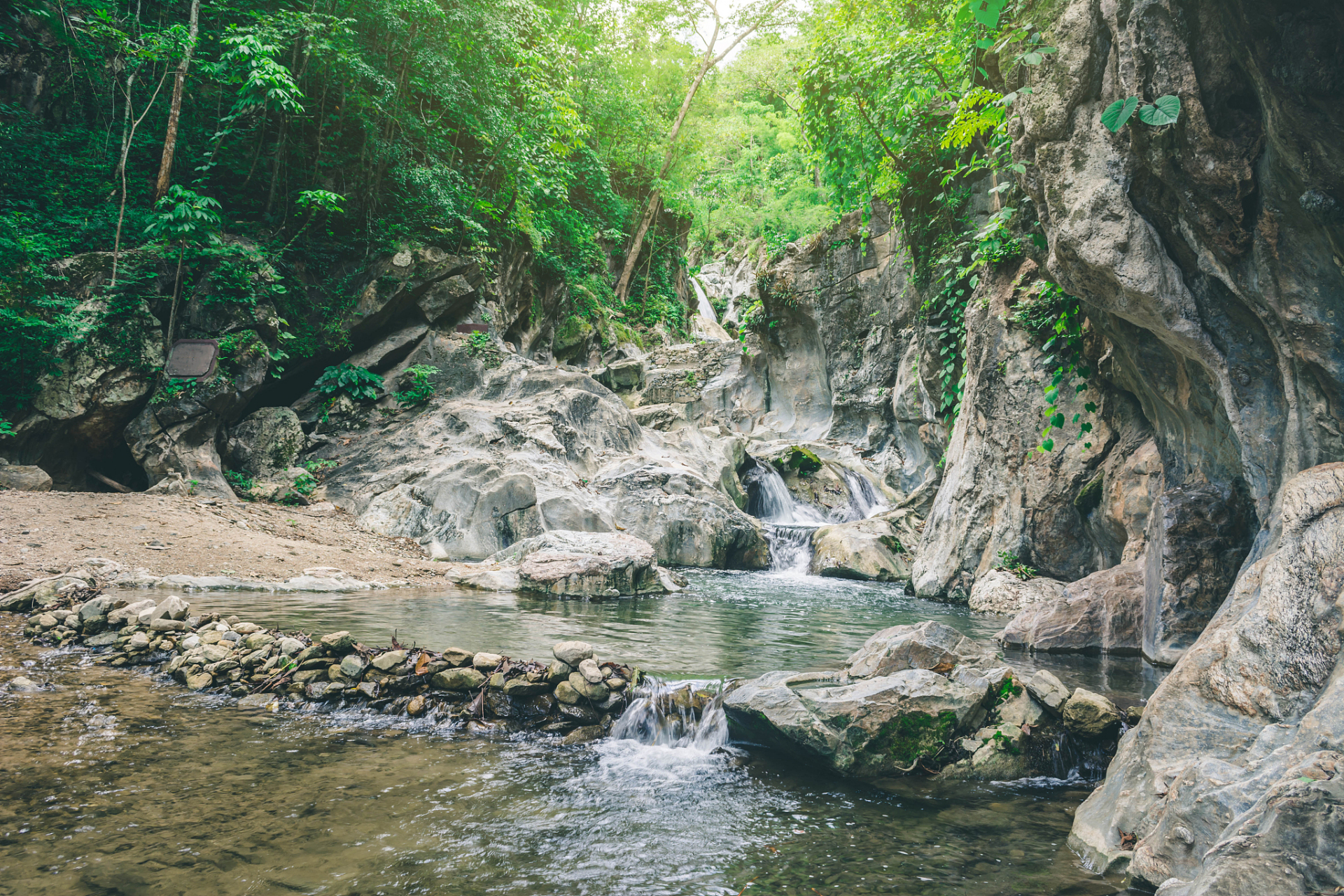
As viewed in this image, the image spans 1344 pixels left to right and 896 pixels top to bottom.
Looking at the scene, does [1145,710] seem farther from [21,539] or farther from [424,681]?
[21,539]

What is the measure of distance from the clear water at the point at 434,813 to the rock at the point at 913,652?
1.13 meters

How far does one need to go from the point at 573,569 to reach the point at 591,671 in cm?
481

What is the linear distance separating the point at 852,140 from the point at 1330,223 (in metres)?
11.4

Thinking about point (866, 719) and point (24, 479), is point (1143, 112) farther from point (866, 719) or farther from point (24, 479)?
point (24, 479)

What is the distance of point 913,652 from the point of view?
16.9 ft

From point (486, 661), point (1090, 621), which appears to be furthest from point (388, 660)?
point (1090, 621)

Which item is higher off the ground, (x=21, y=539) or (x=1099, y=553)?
(x=1099, y=553)

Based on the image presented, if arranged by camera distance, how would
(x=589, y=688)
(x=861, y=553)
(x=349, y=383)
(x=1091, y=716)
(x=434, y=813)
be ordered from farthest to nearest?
(x=349, y=383) → (x=861, y=553) → (x=589, y=688) → (x=1091, y=716) → (x=434, y=813)

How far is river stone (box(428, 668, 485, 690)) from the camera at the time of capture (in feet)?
15.9

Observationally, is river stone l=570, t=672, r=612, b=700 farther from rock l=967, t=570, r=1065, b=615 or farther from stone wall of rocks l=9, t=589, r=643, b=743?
rock l=967, t=570, r=1065, b=615

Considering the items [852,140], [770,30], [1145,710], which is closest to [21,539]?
[1145,710]

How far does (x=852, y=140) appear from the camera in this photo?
45.5ft

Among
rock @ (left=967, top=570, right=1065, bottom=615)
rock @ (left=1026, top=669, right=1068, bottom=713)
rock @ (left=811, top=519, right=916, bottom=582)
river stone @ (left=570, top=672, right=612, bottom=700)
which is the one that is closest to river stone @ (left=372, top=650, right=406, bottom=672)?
river stone @ (left=570, top=672, right=612, bottom=700)

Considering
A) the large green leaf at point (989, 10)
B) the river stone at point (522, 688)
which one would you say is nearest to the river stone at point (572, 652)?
the river stone at point (522, 688)
